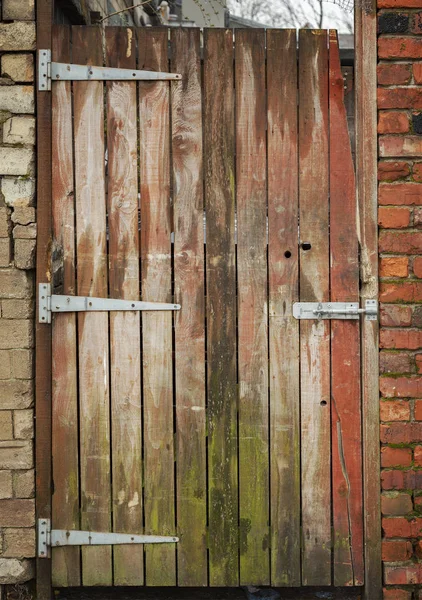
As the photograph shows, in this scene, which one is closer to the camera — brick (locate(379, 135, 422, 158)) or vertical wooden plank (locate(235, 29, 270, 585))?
brick (locate(379, 135, 422, 158))

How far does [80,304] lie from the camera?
2598 millimetres

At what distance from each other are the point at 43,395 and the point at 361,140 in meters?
1.67

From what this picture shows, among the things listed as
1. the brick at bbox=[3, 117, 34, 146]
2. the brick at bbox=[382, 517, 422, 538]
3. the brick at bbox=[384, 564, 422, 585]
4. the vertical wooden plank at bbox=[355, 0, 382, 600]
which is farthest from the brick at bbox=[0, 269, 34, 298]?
the brick at bbox=[384, 564, 422, 585]

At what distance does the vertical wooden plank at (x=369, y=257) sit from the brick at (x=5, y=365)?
1.45 m

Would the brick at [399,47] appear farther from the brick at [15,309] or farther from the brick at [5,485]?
the brick at [5,485]

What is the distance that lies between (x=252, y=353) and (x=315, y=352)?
262 mm

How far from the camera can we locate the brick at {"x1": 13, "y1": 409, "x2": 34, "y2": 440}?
2557 mm

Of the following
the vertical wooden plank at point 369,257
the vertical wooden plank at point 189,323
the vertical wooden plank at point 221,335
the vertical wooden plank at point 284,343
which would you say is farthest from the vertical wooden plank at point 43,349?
the vertical wooden plank at point 369,257

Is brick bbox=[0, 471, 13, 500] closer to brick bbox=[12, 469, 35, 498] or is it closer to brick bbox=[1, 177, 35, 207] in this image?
brick bbox=[12, 469, 35, 498]

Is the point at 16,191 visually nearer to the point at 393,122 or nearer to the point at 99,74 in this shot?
the point at 99,74

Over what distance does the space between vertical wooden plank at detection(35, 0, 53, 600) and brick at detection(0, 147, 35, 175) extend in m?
0.04

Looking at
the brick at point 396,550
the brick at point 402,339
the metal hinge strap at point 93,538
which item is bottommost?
the brick at point 396,550

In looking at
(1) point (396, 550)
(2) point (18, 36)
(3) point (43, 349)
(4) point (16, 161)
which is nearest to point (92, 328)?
(3) point (43, 349)

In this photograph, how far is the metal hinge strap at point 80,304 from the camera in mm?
2580
